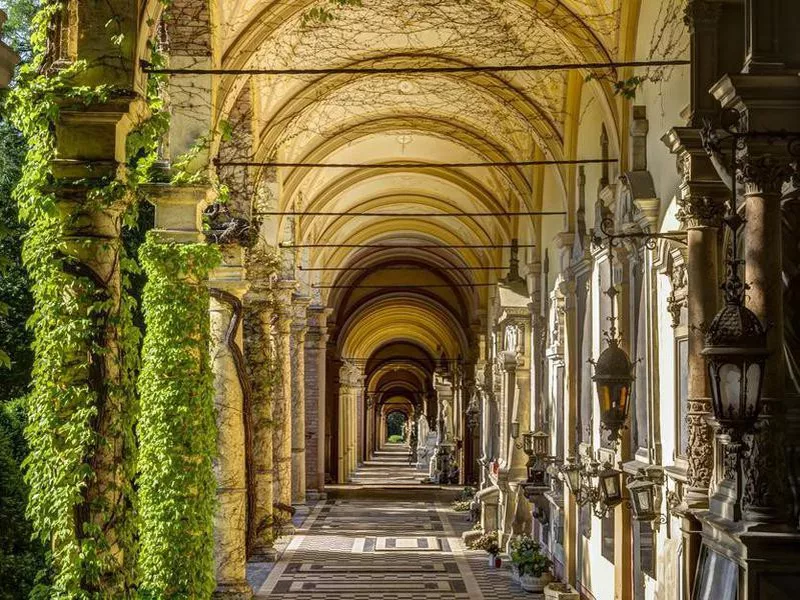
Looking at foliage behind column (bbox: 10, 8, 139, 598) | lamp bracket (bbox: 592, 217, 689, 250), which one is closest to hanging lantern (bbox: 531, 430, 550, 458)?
lamp bracket (bbox: 592, 217, 689, 250)

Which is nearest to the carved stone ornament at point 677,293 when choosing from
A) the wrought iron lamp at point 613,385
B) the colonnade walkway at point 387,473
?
the wrought iron lamp at point 613,385

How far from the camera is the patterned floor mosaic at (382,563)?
17.0 metres

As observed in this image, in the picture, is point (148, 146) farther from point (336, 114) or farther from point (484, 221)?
point (484, 221)

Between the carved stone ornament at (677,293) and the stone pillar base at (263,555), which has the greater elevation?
the carved stone ornament at (677,293)

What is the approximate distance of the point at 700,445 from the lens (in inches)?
324

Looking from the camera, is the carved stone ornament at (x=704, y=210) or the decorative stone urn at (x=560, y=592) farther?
the decorative stone urn at (x=560, y=592)

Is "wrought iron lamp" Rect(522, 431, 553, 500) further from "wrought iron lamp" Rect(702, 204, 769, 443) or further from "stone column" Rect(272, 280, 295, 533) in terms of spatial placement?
"wrought iron lamp" Rect(702, 204, 769, 443)

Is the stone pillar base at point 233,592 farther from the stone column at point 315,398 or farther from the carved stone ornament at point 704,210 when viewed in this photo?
the stone column at point 315,398

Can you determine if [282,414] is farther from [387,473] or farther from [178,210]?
[387,473]

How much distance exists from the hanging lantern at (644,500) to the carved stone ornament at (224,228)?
5722mm

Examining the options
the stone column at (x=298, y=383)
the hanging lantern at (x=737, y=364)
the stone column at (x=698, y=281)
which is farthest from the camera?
the stone column at (x=298, y=383)

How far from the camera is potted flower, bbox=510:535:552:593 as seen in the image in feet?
56.3

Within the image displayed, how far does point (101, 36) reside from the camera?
8.20m

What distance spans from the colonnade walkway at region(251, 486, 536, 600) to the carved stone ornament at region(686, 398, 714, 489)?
861 cm
